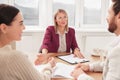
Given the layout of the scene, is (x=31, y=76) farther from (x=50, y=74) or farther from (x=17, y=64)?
(x=50, y=74)

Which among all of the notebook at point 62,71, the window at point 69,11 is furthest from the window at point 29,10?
the notebook at point 62,71

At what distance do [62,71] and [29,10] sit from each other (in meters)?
2.61

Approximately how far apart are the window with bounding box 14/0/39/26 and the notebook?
2.36 m

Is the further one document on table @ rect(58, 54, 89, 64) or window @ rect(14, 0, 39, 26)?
window @ rect(14, 0, 39, 26)

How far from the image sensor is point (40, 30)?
4035 mm

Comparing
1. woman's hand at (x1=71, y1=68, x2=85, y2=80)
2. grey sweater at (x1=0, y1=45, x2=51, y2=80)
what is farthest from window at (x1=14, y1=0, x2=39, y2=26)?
grey sweater at (x1=0, y1=45, x2=51, y2=80)

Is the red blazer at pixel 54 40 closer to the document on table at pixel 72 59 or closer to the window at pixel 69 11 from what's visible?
the document on table at pixel 72 59

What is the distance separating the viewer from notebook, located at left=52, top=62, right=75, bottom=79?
70.4 inches

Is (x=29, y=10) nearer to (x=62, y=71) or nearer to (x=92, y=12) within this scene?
(x=92, y=12)

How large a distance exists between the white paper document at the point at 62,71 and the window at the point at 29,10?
2.37 meters

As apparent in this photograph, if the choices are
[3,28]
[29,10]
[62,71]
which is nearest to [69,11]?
[29,10]

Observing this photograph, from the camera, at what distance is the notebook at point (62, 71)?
5.87ft

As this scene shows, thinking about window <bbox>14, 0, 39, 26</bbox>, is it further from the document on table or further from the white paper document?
the white paper document

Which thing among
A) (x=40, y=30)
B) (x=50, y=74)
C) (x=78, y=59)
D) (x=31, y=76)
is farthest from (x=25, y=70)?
(x=40, y=30)
